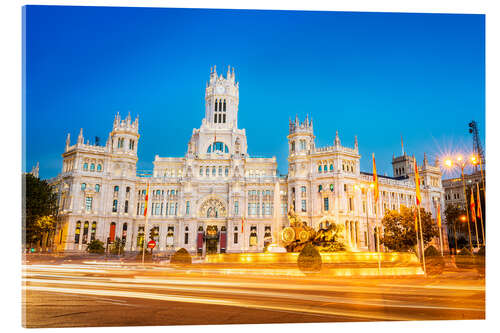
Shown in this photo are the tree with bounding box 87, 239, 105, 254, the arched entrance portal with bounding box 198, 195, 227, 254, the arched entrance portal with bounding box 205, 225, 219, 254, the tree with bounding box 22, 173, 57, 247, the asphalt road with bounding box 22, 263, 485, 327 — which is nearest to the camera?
the asphalt road with bounding box 22, 263, 485, 327

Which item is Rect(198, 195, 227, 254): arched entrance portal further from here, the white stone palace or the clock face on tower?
the clock face on tower

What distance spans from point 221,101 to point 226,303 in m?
85.7

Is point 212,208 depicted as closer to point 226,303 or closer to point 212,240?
point 212,240

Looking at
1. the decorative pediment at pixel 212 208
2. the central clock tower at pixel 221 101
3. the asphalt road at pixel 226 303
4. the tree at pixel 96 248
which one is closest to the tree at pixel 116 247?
the tree at pixel 96 248

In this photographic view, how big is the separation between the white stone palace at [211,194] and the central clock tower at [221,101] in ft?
29.6

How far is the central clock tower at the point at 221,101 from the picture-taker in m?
93.8

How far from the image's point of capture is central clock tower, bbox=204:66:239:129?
308 ft

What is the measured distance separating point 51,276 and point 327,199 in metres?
58.6

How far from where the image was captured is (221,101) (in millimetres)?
95750

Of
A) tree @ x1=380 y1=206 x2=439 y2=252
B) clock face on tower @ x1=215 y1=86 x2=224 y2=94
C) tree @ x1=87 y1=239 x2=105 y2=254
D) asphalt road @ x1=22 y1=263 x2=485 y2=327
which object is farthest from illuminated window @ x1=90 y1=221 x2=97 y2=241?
asphalt road @ x1=22 y1=263 x2=485 y2=327

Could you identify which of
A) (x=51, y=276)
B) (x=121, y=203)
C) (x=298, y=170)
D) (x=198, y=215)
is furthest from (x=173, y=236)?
(x=51, y=276)

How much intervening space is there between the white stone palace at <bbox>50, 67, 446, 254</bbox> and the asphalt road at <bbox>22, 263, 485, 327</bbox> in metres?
54.2
